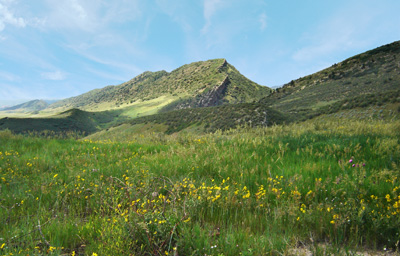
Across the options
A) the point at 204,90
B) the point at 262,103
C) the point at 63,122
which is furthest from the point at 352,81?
the point at 63,122

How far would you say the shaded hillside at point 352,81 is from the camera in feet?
120

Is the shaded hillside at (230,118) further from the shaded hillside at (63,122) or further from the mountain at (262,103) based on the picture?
the shaded hillside at (63,122)

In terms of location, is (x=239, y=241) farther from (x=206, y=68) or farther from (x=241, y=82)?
(x=206, y=68)

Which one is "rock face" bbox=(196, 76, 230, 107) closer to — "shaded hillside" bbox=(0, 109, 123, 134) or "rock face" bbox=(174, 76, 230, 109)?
"rock face" bbox=(174, 76, 230, 109)

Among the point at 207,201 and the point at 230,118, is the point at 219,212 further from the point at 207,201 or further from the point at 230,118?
the point at 230,118

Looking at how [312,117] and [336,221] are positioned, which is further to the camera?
[312,117]

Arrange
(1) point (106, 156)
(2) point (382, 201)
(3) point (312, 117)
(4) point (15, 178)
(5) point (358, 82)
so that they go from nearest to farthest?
1. (2) point (382, 201)
2. (4) point (15, 178)
3. (1) point (106, 156)
4. (3) point (312, 117)
5. (5) point (358, 82)

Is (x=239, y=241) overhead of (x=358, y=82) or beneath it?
beneath

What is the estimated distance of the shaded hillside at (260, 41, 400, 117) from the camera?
36.7 m

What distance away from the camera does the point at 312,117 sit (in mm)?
28156

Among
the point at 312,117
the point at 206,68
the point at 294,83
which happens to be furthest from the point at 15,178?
the point at 206,68

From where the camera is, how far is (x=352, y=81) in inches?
1829

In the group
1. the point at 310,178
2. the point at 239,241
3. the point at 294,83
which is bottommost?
the point at 239,241

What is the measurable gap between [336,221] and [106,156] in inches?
239
